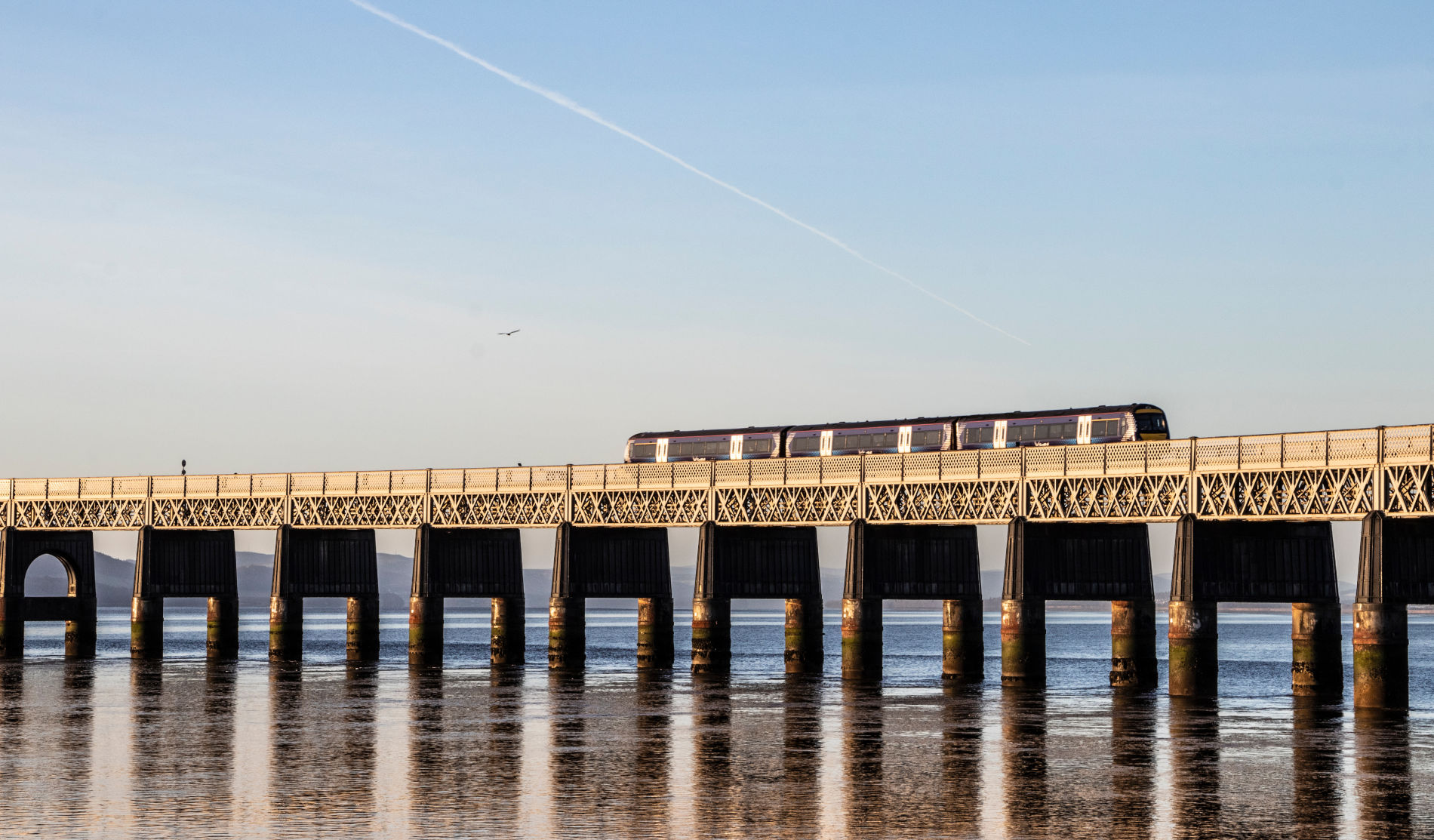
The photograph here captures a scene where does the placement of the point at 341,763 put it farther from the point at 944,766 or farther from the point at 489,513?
the point at 489,513

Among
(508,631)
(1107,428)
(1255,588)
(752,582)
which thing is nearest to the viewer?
(1255,588)

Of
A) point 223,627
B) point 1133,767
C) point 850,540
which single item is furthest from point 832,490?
point 223,627

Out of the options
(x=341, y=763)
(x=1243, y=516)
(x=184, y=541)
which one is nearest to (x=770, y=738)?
(x=341, y=763)

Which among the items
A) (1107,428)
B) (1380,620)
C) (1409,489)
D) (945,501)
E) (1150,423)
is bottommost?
(1380,620)

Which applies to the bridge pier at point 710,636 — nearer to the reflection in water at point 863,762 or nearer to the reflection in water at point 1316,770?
the reflection in water at point 863,762

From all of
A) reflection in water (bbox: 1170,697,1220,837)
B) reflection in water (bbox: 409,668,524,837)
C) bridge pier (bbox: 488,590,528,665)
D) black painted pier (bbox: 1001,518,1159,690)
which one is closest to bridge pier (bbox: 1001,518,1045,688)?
black painted pier (bbox: 1001,518,1159,690)

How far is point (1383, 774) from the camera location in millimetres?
43250

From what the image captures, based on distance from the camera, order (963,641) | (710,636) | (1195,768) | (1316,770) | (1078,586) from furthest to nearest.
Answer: (710,636) < (963,641) < (1078,586) < (1195,768) < (1316,770)

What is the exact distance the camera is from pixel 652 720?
192 feet

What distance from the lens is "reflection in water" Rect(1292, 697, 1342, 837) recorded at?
35125 mm

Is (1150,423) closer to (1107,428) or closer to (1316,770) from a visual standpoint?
(1107,428)

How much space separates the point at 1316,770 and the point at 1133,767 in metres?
4.37

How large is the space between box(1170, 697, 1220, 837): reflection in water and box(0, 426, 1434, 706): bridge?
6.51m

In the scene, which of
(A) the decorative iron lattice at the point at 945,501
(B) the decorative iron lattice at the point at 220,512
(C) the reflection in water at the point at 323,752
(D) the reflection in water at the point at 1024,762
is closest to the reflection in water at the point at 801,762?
(D) the reflection in water at the point at 1024,762
